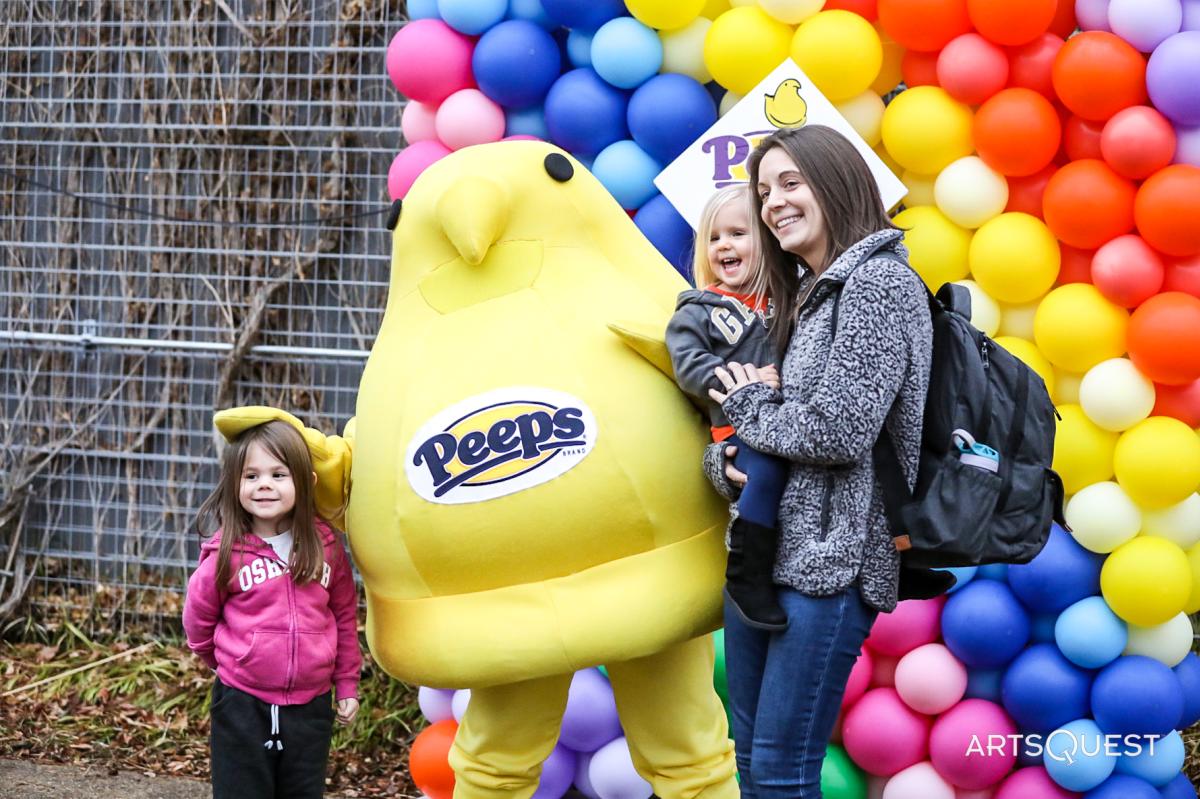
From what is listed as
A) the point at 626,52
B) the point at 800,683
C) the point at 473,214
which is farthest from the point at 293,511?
the point at 626,52

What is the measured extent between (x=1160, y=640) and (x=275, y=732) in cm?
228

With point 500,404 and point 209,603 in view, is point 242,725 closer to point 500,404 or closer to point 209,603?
point 209,603

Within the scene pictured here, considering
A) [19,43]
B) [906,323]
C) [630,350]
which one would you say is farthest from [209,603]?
[19,43]

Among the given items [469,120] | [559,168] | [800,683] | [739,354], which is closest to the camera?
[800,683]

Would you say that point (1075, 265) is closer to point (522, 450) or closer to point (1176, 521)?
point (1176, 521)

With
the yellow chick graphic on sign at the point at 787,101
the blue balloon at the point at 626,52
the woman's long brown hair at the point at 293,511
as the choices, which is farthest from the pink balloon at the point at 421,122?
the woman's long brown hair at the point at 293,511

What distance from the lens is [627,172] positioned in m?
3.80

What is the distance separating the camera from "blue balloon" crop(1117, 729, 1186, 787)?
3.67 m

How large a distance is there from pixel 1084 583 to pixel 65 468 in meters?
3.88

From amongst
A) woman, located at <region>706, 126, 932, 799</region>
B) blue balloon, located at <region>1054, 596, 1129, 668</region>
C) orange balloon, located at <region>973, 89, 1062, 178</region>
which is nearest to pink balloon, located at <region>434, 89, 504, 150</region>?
orange balloon, located at <region>973, 89, 1062, 178</region>

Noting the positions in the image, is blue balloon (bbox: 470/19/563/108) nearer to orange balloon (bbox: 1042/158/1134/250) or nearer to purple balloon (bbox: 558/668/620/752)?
orange balloon (bbox: 1042/158/1134/250)

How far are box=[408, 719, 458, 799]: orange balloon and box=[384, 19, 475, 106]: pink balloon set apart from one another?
1.80m

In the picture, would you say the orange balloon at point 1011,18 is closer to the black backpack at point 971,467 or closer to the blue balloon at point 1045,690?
the black backpack at point 971,467

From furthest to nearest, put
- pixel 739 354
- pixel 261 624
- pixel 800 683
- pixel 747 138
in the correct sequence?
pixel 747 138, pixel 261 624, pixel 739 354, pixel 800 683
